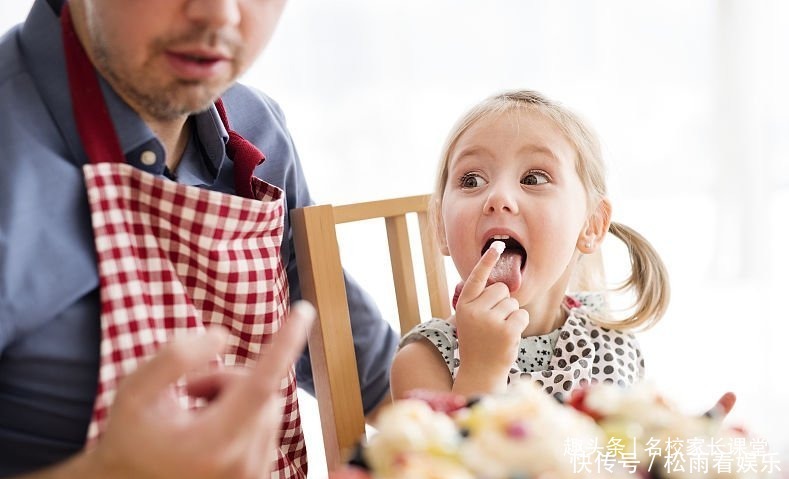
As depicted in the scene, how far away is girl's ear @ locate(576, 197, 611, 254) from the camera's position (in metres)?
1.27

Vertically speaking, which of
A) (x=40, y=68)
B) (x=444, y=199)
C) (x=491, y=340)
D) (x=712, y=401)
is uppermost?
(x=40, y=68)

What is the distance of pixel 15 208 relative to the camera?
82 cm

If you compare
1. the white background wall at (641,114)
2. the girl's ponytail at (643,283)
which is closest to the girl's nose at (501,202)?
the girl's ponytail at (643,283)

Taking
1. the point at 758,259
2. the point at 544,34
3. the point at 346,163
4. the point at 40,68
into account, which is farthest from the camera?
the point at 758,259

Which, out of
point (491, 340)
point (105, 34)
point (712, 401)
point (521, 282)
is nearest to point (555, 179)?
A: point (521, 282)

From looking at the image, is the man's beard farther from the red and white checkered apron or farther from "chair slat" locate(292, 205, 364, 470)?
"chair slat" locate(292, 205, 364, 470)

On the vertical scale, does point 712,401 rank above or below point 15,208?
below

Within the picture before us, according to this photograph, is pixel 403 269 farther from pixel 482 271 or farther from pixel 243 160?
pixel 243 160

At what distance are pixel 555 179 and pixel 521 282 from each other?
0.16m

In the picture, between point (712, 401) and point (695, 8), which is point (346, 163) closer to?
point (712, 401)

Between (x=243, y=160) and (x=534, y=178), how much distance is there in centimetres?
42

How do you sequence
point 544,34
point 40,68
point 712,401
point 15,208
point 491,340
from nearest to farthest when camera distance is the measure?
point 15,208 < point 40,68 < point 491,340 < point 712,401 < point 544,34

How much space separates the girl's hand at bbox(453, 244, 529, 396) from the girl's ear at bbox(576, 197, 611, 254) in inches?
9.0

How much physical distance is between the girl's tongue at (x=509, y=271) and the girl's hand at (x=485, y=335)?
0.05m
